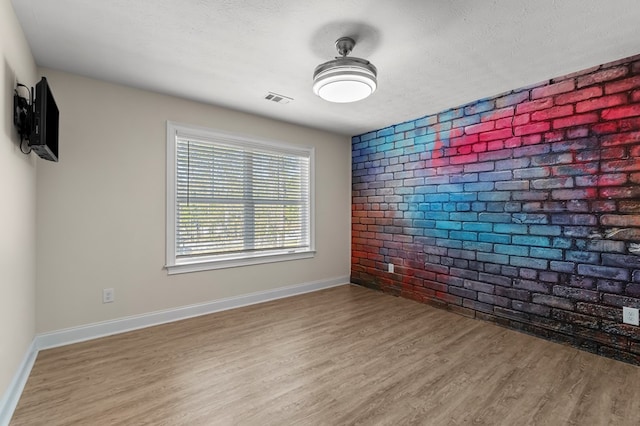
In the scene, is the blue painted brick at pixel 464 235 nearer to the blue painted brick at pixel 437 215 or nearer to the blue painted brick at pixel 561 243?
the blue painted brick at pixel 437 215

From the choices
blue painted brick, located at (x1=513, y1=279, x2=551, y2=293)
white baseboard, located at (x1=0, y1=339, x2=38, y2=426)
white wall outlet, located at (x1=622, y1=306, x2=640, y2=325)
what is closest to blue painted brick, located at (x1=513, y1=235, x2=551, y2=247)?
blue painted brick, located at (x1=513, y1=279, x2=551, y2=293)

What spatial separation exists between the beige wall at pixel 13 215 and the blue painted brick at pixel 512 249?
3874 millimetres

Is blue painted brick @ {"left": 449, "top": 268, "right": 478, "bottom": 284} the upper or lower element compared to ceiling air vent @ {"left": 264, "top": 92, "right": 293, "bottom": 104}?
lower

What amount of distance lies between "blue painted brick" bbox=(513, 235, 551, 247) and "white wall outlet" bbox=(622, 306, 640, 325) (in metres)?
0.69

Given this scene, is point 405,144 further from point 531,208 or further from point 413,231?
point 531,208

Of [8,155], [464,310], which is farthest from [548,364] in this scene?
→ [8,155]

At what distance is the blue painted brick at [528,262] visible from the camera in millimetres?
2771

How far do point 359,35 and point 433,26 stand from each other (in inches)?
19.2

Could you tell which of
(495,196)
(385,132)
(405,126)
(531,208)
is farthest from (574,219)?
(385,132)

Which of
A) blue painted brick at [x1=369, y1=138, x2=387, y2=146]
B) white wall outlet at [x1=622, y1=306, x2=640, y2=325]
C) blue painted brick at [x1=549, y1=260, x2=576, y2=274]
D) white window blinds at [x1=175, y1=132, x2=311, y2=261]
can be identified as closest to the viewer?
white wall outlet at [x1=622, y1=306, x2=640, y2=325]

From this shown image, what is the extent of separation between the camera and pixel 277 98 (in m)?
3.20

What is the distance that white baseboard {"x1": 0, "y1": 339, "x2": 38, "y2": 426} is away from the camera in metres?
1.62

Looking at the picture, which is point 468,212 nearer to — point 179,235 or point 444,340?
point 444,340

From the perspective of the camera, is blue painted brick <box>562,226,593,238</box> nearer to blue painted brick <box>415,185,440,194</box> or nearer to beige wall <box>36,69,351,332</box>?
blue painted brick <box>415,185,440,194</box>
